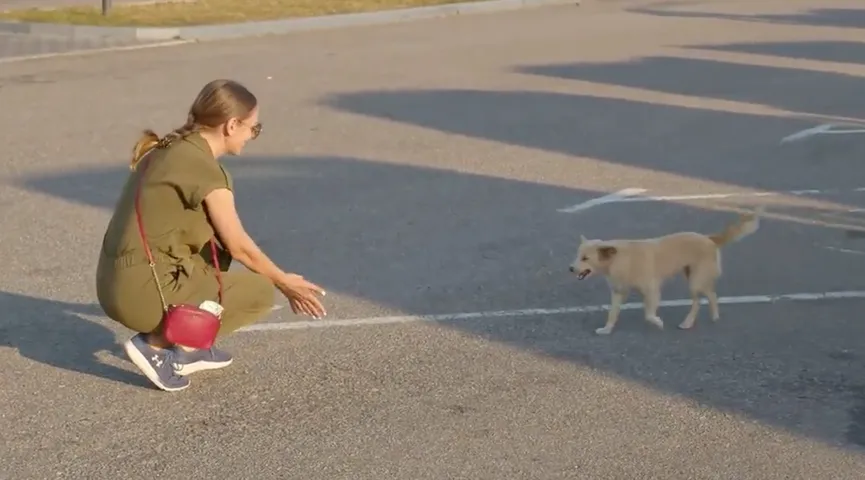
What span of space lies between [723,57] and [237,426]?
1382 cm

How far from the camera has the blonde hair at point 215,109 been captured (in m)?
5.36

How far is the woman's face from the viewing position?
5.39m

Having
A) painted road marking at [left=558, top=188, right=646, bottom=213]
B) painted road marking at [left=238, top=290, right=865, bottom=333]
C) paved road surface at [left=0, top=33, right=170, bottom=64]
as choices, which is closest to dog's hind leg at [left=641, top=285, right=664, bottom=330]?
painted road marking at [left=238, top=290, right=865, bottom=333]

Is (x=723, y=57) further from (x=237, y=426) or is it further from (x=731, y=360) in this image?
(x=237, y=426)

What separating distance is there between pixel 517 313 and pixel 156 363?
74.0 inches

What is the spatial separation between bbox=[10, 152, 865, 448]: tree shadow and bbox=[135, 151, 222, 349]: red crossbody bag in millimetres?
873

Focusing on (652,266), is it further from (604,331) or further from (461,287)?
(461,287)

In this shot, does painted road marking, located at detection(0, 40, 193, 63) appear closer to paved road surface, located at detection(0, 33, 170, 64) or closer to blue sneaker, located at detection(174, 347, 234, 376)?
paved road surface, located at detection(0, 33, 170, 64)

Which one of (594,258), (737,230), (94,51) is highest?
(737,230)

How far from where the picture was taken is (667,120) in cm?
1272

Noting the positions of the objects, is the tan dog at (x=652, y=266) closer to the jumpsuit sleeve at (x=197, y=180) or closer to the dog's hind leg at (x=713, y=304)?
the dog's hind leg at (x=713, y=304)

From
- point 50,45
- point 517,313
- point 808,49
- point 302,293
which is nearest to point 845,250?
point 517,313

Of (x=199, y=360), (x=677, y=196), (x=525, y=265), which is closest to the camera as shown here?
(x=199, y=360)

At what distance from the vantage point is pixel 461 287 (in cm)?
705
